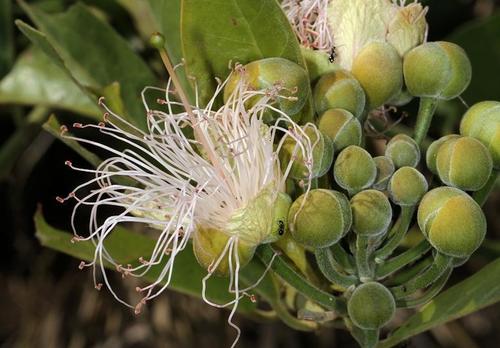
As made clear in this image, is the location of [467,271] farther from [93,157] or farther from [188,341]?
[93,157]

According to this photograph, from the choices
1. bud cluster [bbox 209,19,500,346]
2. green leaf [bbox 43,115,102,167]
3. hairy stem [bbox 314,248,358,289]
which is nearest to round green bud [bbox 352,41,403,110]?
bud cluster [bbox 209,19,500,346]

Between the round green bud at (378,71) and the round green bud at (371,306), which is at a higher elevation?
the round green bud at (378,71)

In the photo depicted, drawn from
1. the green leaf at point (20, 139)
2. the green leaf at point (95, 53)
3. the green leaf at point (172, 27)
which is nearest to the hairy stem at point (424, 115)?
the green leaf at point (172, 27)

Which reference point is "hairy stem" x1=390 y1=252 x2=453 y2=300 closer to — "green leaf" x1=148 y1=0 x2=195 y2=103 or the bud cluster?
the bud cluster

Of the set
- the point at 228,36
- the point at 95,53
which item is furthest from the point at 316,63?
the point at 95,53

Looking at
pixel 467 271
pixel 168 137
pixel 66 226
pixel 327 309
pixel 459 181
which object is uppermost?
pixel 168 137

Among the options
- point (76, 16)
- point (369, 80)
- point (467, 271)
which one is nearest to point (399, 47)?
point (369, 80)

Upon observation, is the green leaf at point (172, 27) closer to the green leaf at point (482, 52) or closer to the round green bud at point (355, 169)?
the round green bud at point (355, 169)
